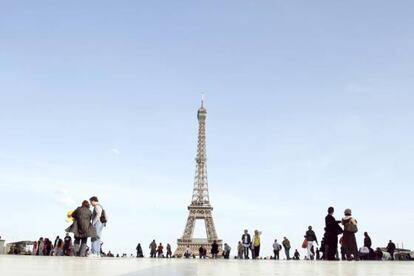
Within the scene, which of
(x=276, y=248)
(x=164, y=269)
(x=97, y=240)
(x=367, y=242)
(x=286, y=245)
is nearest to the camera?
(x=164, y=269)

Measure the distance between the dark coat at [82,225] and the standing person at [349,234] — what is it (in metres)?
8.11

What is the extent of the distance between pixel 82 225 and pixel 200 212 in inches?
2634

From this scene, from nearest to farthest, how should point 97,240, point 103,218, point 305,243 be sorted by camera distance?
point 103,218
point 97,240
point 305,243

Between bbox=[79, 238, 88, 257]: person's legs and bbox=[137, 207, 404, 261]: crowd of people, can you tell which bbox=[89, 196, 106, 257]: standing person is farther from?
bbox=[137, 207, 404, 261]: crowd of people

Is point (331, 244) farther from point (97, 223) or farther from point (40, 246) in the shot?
point (40, 246)

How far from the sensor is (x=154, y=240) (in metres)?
35.8

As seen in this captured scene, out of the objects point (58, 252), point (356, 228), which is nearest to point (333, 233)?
point (356, 228)

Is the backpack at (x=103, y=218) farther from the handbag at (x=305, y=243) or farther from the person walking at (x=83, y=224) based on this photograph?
the handbag at (x=305, y=243)

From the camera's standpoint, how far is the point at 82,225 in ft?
51.0

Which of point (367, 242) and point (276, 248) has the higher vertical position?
point (367, 242)

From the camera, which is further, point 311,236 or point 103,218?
point 311,236

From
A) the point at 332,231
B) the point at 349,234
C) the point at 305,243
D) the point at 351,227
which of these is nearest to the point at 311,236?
the point at 305,243

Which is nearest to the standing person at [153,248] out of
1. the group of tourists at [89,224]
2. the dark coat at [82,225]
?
the group of tourists at [89,224]

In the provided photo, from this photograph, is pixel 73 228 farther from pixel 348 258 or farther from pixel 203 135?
pixel 203 135
